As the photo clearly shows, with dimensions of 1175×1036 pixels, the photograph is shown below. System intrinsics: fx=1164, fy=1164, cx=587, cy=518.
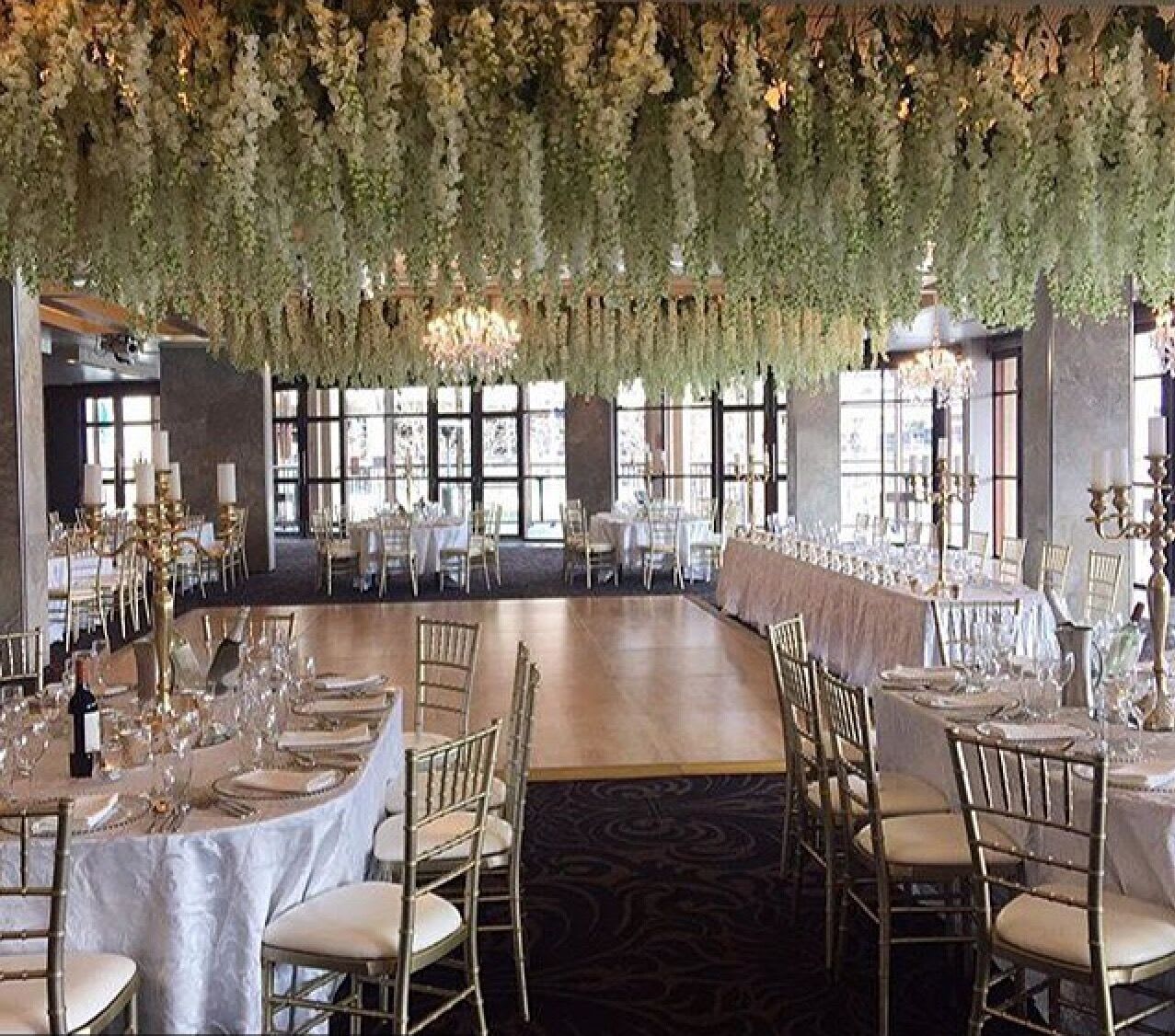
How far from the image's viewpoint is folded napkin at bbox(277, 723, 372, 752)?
3.54 m

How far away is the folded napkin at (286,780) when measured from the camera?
3070mm

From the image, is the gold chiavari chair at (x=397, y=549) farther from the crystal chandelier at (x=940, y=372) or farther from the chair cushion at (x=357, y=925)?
the chair cushion at (x=357, y=925)

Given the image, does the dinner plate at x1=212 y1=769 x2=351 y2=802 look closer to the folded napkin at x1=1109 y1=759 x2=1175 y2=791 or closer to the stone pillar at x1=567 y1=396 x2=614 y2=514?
the folded napkin at x1=1109 y1=759 x2=1175 y2=791

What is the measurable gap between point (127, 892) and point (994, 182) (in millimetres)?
3571

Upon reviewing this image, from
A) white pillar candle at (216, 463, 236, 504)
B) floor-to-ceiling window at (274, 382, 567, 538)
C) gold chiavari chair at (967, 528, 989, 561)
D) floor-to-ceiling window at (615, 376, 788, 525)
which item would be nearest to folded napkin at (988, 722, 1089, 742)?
white pillar candle at (216, 463, 236, 504)

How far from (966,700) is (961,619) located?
135 centimetres

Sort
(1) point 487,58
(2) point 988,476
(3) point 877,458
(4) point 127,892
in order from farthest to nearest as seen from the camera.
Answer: (3) point 877,458
(2) point 988,476
(1) point 487,58
(4) point 127,892

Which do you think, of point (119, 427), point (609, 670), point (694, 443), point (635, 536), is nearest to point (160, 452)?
point (609, 670)

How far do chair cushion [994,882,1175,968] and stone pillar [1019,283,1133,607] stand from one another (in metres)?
6.34

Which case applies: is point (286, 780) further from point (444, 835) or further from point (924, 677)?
point (924, 677)

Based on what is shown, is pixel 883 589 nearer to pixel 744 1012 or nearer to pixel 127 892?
pixel 744 1012

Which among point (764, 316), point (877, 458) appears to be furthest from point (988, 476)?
point (764, 316)

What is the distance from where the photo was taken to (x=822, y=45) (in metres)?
4.07

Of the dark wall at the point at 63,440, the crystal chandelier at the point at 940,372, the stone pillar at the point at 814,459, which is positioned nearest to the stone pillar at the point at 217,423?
the dark wall at the point at 63,440
